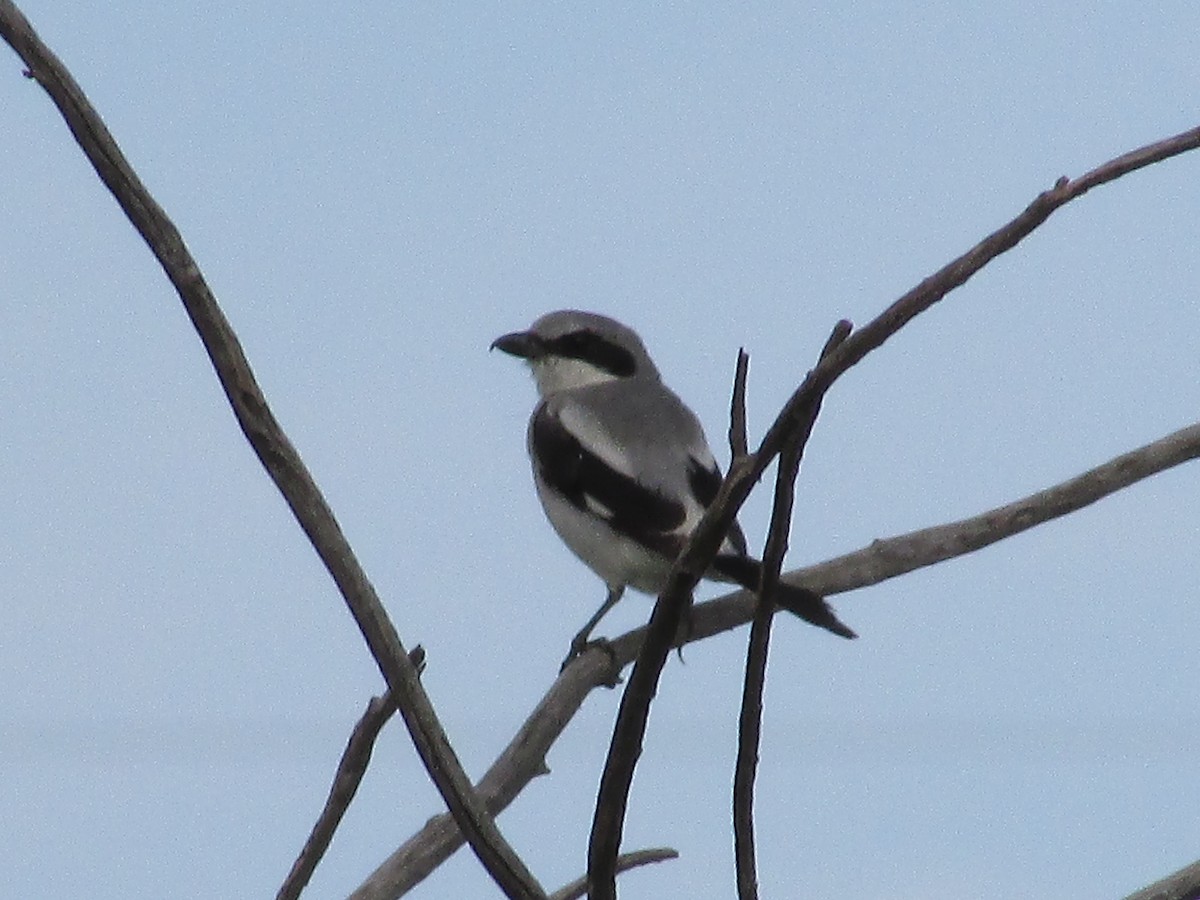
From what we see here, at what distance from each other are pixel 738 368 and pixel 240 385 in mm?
467

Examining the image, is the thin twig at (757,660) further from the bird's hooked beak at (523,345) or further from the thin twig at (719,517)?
the bird's hooked beak at (523,345)

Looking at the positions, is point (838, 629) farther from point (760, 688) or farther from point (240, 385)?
point (240, 385)

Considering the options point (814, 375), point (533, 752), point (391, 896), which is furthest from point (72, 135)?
point (533, 752)

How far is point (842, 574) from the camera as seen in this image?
2535mm

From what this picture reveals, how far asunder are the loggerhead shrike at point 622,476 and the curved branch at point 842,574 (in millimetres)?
1038

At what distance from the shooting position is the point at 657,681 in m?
1.33

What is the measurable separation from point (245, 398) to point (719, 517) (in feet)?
1.11

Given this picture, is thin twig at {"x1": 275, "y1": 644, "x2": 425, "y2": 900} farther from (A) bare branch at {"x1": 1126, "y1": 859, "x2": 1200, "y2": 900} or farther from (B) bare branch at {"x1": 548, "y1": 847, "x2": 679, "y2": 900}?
(A) bare branch at {"x1": 1126, "y1": 859, "x2": 1200, "y2": 900}

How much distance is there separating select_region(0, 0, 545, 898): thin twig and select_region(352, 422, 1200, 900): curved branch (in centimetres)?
50

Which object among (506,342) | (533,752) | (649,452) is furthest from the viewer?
(506,342)

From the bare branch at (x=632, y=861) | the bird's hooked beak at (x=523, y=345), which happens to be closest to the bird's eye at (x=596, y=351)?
the bird's hooked beak at (x=523, y=345)

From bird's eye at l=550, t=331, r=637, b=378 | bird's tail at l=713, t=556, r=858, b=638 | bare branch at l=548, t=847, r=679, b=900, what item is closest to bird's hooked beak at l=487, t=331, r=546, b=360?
bird's eye at l=550, t=331, r=637, b=378

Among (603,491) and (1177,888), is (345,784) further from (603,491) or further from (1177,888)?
(603,491)

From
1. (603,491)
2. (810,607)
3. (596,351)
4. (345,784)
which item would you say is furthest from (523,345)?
(345,784)
